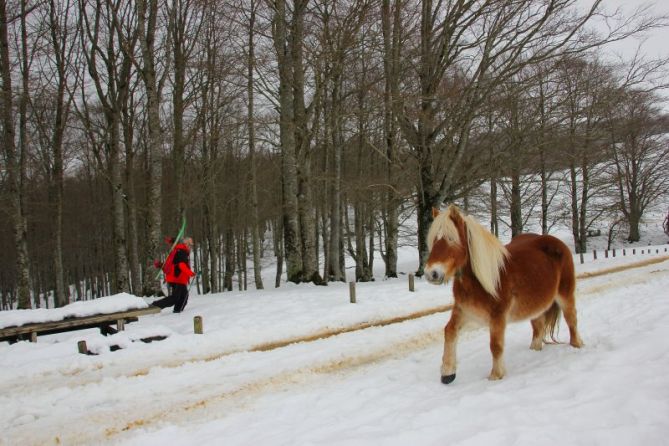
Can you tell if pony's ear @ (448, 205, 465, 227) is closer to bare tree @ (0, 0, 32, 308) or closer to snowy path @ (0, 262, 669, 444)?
snowy path @ (0, 262, 669, 444)

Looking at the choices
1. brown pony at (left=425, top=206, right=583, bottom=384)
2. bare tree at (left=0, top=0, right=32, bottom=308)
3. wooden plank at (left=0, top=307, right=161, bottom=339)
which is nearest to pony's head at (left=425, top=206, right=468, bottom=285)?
brown pony at (left=425, top=206, right=583, bottom=384)

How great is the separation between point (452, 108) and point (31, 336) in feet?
43.2

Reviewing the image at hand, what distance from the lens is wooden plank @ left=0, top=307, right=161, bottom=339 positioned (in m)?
8.30

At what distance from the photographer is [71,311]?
29.3ft

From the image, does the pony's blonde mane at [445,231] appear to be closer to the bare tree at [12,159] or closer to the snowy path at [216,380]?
the snowy path at [216,380]

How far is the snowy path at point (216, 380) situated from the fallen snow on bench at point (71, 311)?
263 centimetres

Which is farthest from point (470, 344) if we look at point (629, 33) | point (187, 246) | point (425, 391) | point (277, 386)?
point (629, 33)

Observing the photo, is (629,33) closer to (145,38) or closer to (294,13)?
(294,13)

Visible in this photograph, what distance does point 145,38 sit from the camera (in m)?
14.3

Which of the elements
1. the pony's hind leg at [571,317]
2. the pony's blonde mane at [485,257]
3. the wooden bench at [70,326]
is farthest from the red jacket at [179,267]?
the pony's hind leg at [571,317]

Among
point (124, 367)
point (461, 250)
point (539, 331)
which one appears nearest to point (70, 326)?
point (124, 367)

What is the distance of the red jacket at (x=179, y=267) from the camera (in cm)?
1088

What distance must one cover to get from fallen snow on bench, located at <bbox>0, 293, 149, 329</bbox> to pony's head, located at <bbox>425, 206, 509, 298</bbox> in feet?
25.9

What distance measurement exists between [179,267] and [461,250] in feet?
27.8
